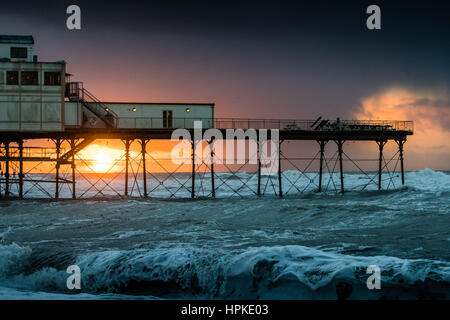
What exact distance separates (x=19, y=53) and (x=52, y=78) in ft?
18.0

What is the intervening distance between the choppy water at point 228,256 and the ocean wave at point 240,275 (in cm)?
3

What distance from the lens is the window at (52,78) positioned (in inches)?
1205

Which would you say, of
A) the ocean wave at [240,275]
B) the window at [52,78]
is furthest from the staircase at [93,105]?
the ocean wave at [240,275]

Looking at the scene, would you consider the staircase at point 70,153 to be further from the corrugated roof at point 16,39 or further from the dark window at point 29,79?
the corrugated roof at point 16,39

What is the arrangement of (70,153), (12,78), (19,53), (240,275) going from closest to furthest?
(240,275), (12,78), (19,53), (70,153)

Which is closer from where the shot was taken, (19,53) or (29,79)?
(29,79)

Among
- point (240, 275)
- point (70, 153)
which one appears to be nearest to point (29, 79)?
point (70, 153)

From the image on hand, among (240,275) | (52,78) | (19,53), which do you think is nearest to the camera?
(240,275)

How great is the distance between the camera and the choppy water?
11047 mm

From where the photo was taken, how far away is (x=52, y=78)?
30.8 m

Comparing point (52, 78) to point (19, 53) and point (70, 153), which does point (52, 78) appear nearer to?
point (19, 53)

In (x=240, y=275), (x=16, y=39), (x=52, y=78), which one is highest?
(x=16, y=39)

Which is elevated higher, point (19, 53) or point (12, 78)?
point (19, 53)
